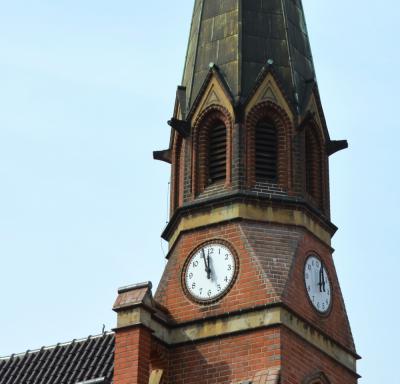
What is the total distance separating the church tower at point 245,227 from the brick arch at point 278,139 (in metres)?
0.03

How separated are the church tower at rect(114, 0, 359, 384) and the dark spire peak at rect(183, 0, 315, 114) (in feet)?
0.16

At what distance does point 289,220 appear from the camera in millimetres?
47156

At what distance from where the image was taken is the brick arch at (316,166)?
4912 centimetres

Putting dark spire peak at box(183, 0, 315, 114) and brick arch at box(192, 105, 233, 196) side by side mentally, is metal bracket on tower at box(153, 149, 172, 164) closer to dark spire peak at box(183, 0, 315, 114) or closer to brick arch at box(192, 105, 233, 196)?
brick arch at box(192, 105, 233, 196)

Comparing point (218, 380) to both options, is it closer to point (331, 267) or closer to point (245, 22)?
point (331, 267)

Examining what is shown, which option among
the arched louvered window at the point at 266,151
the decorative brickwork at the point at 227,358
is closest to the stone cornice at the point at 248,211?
the arched louvered window at the point at 266,151

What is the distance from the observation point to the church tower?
44156 millimetres

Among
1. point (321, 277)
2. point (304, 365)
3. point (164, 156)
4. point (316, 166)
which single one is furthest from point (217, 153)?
point (304, 365)

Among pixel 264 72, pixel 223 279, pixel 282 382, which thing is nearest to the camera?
pixel 282 382

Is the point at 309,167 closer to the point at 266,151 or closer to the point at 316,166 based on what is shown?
the point at 316,166

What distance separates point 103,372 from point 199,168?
8.13m

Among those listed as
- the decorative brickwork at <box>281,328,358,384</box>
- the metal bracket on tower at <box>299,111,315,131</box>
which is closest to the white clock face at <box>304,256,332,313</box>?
the decorative brickwork at <box>281,328,358,384</box>

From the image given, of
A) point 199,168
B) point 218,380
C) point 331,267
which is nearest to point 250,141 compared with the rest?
point 199,168

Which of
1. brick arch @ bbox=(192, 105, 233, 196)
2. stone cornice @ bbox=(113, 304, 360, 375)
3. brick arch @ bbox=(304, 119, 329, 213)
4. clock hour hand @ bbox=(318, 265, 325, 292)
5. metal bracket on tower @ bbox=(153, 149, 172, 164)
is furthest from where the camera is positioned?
metal bracket on tower @ bbox=(153, 149, 172, 164)
